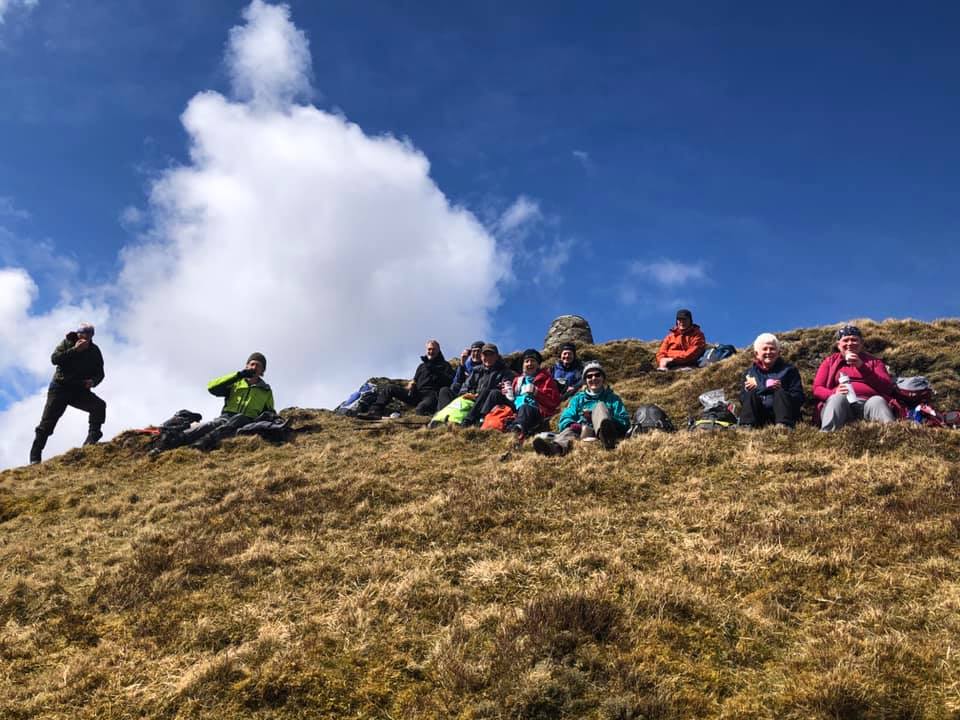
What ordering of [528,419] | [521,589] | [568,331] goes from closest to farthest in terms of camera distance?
[521,589] < [528,419] < [568,331]

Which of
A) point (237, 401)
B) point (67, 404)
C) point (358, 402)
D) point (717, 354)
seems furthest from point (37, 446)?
point (717, 354)

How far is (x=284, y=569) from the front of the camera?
8.13 meters

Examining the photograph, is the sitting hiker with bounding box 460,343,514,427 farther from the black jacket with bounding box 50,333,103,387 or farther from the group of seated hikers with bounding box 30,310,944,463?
the black jacket with bounding box 50,333,103,387

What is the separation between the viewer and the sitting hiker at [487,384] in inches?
655

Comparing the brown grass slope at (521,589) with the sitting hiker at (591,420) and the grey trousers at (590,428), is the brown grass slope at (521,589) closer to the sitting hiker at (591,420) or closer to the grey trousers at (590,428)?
the sitting hiker at (591,420)

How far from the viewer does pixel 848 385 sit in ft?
40.0

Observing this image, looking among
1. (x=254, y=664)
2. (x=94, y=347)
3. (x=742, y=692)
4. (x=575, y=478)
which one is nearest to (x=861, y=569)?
(x=742, y=692)

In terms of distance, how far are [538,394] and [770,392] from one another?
5.29 metres

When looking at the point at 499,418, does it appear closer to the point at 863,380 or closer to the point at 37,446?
the point at 863,380

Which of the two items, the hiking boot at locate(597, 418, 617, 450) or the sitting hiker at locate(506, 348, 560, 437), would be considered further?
the sitting hiker at locate(506, 348, 560, 437)

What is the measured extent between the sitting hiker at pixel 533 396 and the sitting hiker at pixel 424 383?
461cm

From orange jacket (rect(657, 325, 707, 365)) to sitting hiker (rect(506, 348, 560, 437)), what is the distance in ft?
20.5

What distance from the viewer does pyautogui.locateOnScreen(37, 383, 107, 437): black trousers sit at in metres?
18.0

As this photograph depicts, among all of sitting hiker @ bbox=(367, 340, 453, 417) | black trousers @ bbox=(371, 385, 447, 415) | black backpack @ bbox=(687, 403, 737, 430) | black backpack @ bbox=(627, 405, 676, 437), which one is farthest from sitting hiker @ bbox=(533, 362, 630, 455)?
sitting hiker @ bbox=(367, 340, 453, 417)
